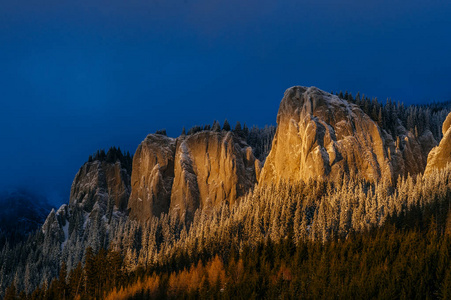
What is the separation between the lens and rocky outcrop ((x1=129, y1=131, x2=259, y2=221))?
179 m

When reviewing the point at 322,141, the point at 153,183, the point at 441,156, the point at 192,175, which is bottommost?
the point at 441,156

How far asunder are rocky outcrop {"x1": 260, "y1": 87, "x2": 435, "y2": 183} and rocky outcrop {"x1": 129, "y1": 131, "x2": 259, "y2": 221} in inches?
802

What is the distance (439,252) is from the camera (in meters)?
75.2

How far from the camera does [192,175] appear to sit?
187m

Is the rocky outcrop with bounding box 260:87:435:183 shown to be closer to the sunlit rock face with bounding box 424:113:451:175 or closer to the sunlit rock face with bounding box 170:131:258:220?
the sunlit rock face with bounding box 424:113:451:175

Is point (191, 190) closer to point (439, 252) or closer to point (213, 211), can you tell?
point (213, 211)

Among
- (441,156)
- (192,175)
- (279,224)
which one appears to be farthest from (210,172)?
(441,156)

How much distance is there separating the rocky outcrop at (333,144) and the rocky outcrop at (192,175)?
2038 centimetres

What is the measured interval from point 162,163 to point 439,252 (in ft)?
450

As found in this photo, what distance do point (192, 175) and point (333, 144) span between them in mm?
66178

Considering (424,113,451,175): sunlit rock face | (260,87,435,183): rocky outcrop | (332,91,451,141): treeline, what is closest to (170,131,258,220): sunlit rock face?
(260,87,435,183): rocky outcrop

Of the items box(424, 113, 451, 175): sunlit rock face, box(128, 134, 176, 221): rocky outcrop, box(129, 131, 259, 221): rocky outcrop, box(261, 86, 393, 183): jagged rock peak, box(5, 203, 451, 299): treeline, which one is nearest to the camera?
box(5, 203, 451, 299): treeline

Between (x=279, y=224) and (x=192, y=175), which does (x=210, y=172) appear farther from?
(x=279, y=224)

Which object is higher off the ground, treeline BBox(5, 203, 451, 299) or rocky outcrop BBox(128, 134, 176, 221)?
rocky outcrop BBox(128, 134, 176, 221)
